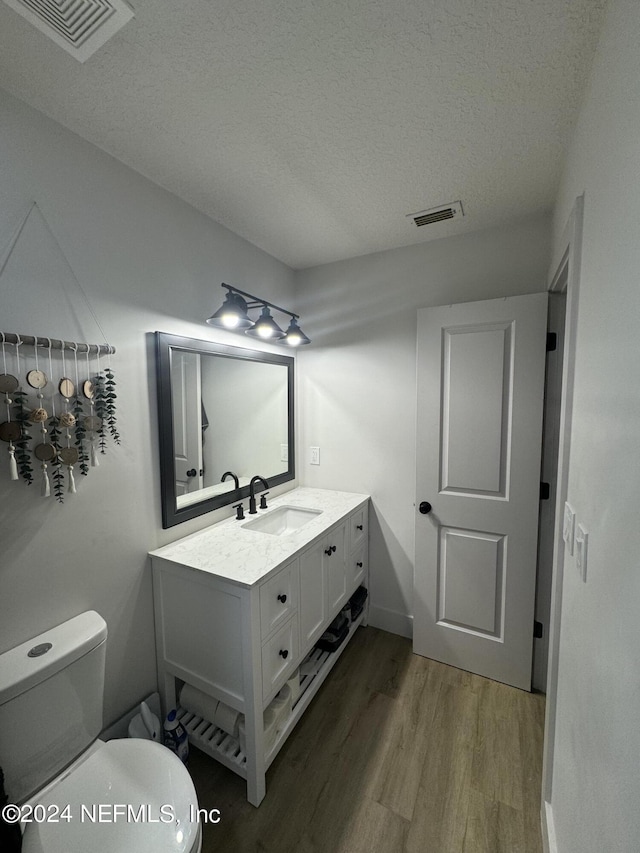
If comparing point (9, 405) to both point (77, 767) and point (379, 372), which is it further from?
point (379, 372)

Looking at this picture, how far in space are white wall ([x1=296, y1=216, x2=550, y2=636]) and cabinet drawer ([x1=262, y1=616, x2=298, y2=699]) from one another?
95 centimetres

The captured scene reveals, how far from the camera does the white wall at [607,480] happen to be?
58 cm

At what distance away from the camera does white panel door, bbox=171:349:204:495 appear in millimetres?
1557

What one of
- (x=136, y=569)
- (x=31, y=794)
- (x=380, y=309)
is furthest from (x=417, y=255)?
(x=31, y=794)

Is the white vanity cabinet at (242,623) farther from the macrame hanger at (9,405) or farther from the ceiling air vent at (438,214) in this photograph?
the ceiling air vent at (438,214)

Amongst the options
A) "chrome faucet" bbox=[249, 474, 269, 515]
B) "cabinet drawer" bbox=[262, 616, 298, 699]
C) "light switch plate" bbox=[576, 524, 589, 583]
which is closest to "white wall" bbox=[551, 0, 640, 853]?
"light switch plate" bbox=[576, 524, 589, 583]

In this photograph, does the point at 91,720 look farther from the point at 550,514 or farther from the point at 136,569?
the point at 550,514

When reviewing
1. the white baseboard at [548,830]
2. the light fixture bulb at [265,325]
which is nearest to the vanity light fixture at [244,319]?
the light fixture bulb at [265,325]

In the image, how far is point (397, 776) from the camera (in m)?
1.38

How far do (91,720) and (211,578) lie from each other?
0.54 meters

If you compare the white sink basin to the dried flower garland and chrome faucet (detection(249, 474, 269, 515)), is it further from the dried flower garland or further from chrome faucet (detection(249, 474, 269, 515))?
the dried flower garland

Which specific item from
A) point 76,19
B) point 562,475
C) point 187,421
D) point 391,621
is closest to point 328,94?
point 76,19

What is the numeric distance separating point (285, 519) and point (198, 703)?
3.09ft

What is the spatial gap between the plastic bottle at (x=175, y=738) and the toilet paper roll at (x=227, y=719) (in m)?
0.16
